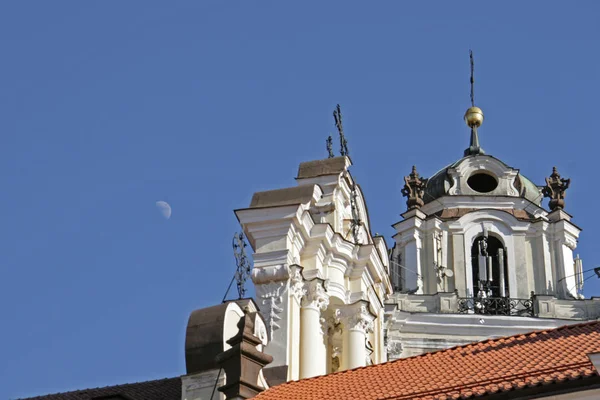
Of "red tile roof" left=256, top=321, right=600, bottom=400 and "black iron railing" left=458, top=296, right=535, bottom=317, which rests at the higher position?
"black iron railing" left=458, top=296, right=535, bottom=317

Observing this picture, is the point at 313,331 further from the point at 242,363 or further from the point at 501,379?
the point at 501,379

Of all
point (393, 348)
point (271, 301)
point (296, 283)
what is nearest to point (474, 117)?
point (393, 348)

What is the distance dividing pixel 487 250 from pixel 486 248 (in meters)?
0.23

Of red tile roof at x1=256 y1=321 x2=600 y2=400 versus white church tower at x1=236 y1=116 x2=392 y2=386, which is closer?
red tile roof at x1=256 y1=321 x2=600 y2=400

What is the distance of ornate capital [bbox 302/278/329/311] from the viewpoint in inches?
1088

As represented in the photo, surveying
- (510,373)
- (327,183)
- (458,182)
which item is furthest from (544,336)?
(458,182)

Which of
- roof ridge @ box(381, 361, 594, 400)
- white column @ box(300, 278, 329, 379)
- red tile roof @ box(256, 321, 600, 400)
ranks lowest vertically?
roof ridge @ box(381, 361, 594, 400)

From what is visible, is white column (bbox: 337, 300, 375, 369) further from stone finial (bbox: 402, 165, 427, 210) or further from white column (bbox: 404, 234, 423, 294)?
stone finial (bbox: 402, 165, 427, 210)

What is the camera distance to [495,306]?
39781 millimetres

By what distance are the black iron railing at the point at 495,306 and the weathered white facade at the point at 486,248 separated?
0.03m

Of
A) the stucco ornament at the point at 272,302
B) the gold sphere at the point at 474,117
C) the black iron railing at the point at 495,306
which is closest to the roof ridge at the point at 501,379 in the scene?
the stucco ornament at the point at 272,302

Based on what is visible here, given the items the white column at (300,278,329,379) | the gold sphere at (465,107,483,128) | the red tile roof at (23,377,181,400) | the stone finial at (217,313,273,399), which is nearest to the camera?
the stone finial at (217,313,273,399)

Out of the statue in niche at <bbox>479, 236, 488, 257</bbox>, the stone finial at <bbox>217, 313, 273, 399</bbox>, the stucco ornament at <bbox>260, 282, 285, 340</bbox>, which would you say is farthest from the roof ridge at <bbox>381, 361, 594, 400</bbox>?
the statue in niche at <bbox>479, 236, 488, 257</bbox>

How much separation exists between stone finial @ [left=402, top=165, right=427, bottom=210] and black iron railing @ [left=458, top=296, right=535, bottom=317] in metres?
3.37
